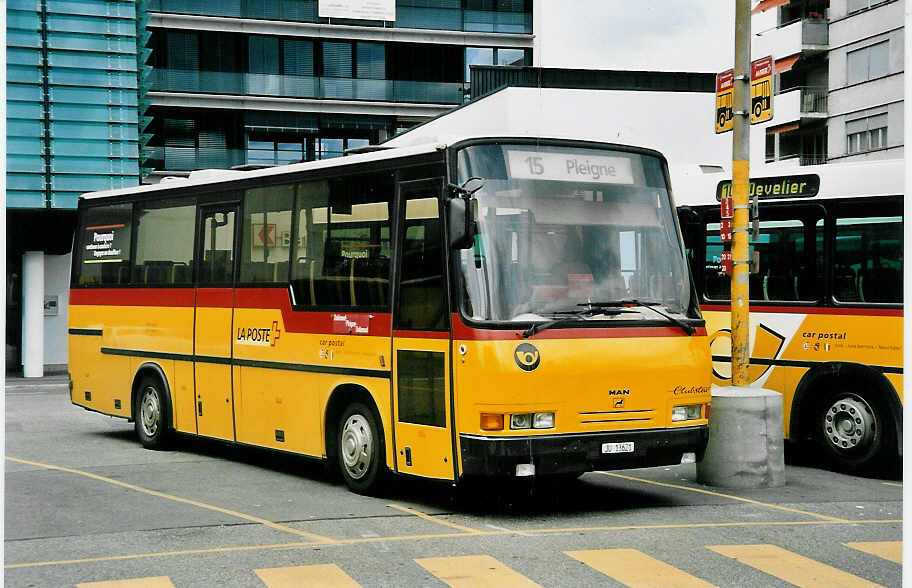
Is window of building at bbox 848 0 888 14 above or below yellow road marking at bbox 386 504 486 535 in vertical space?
above

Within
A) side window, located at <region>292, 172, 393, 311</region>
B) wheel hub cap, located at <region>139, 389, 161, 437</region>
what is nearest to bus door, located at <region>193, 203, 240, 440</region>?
wheel hub cap, located at <region>139, 389, 161, 437</region>

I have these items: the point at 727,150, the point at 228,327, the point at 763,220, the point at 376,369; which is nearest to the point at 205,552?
the point at 376,369

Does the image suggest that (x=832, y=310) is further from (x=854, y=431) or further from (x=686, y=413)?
(x=686, y=413)

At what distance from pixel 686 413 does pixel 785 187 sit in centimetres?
413

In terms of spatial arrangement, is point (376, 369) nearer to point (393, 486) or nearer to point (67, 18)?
point (393, 486)

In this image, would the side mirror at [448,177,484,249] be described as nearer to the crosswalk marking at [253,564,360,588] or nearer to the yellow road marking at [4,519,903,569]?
the yellow road marking at [4,519,903,569]

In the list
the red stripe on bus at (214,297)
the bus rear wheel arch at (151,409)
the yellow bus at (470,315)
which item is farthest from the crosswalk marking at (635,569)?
the bus rear wheel arch at (151,409)

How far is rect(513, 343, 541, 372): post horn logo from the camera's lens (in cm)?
992

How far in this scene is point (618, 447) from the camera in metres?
10.3

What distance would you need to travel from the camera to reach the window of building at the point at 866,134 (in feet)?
163

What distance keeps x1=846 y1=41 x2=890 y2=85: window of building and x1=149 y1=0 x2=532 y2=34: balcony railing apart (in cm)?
1287

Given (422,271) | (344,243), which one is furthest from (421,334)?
(344,243)

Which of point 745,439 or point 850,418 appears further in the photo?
point 850,418

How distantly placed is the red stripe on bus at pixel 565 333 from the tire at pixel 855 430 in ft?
10.2
